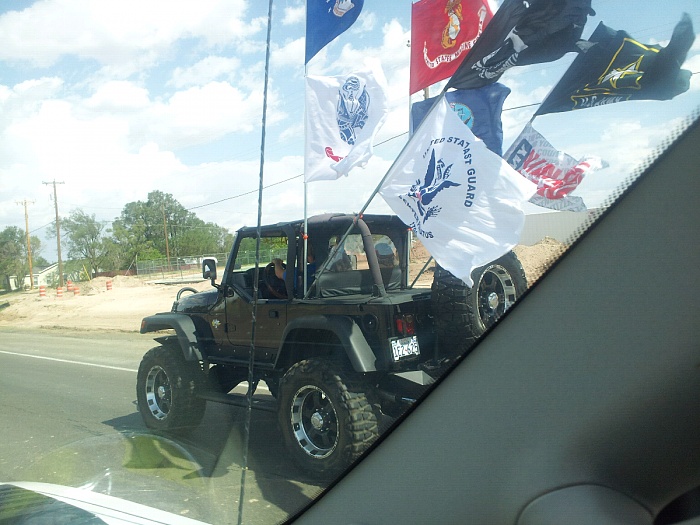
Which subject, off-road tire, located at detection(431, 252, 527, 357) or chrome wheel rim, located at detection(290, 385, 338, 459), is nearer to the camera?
off-road tire, located at detection(431, 252, 527, 357)

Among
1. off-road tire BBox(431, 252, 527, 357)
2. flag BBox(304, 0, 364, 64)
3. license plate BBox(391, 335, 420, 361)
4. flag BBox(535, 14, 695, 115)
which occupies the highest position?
flag BBox(304, 0, 364, 64)

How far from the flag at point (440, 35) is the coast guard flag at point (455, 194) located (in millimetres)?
278

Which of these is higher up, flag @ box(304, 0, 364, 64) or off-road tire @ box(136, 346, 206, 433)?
flag @ box(304, 0, 364, 64)

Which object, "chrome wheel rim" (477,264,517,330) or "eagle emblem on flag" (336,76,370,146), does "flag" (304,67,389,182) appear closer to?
"eagle emblem on flag" (336,76,370,146)

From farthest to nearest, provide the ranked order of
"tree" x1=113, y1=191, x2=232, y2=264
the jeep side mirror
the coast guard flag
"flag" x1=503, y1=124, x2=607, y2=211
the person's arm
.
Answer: "tree" x1=113, y1=191, x2=232, y2=264 < the jeep side mirror < the person's arm < the coast guard flag < "flag" x1=503, y1=124, x2=607, y2=211

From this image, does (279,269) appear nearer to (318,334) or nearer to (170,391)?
(318,334)

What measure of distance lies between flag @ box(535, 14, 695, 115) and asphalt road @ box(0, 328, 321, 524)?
8.63 feet

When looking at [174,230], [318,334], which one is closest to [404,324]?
[318,334]

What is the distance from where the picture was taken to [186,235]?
7.86 m

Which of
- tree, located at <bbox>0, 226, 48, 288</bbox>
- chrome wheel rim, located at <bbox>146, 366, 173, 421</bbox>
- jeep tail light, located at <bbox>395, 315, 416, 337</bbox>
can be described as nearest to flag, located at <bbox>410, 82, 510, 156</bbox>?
jeep tail light, located at <bbox>395, 315, 416, 337</bbox>

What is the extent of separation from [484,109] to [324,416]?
2388mm

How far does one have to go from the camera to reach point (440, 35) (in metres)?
3.05

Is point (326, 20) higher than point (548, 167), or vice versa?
point (326, 20)

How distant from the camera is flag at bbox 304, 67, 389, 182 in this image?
4.36 meters
